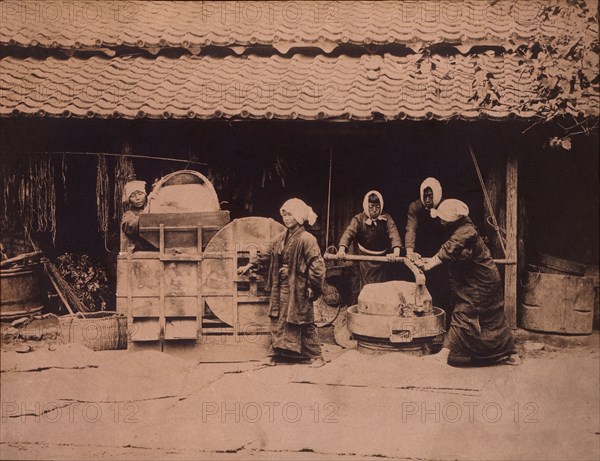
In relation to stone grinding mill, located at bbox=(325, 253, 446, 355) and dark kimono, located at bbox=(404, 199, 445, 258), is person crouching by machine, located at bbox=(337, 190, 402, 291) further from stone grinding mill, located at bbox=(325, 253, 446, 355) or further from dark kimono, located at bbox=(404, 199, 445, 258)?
stone grinding mill, located at bbox=(325, 253, 446, 355)

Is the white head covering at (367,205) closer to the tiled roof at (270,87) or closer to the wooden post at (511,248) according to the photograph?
the tiled roof at (270,87)

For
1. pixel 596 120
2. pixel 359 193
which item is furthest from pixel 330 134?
pixel 596 120

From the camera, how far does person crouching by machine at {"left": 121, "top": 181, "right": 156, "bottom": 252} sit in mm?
6453

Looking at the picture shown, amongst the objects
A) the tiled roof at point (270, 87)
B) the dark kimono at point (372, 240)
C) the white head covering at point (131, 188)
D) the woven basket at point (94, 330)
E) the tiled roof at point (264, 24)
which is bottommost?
the woven basket at point (94, 330)

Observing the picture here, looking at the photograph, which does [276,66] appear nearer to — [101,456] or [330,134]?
[330,134]

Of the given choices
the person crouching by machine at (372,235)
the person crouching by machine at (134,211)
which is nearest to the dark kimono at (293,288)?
the person crouching by machine at (372,235)

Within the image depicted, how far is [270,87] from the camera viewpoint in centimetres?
665

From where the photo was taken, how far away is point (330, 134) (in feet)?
22.0

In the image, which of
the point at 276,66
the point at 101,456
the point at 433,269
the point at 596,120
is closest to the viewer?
the point at 101,456

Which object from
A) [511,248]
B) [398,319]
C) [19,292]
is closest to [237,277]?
[398,319]

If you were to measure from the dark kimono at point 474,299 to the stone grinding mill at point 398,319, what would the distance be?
247mm

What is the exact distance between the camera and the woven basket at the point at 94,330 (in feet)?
20.9

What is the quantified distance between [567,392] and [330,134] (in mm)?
3686

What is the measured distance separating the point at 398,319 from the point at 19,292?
394 centimetres
